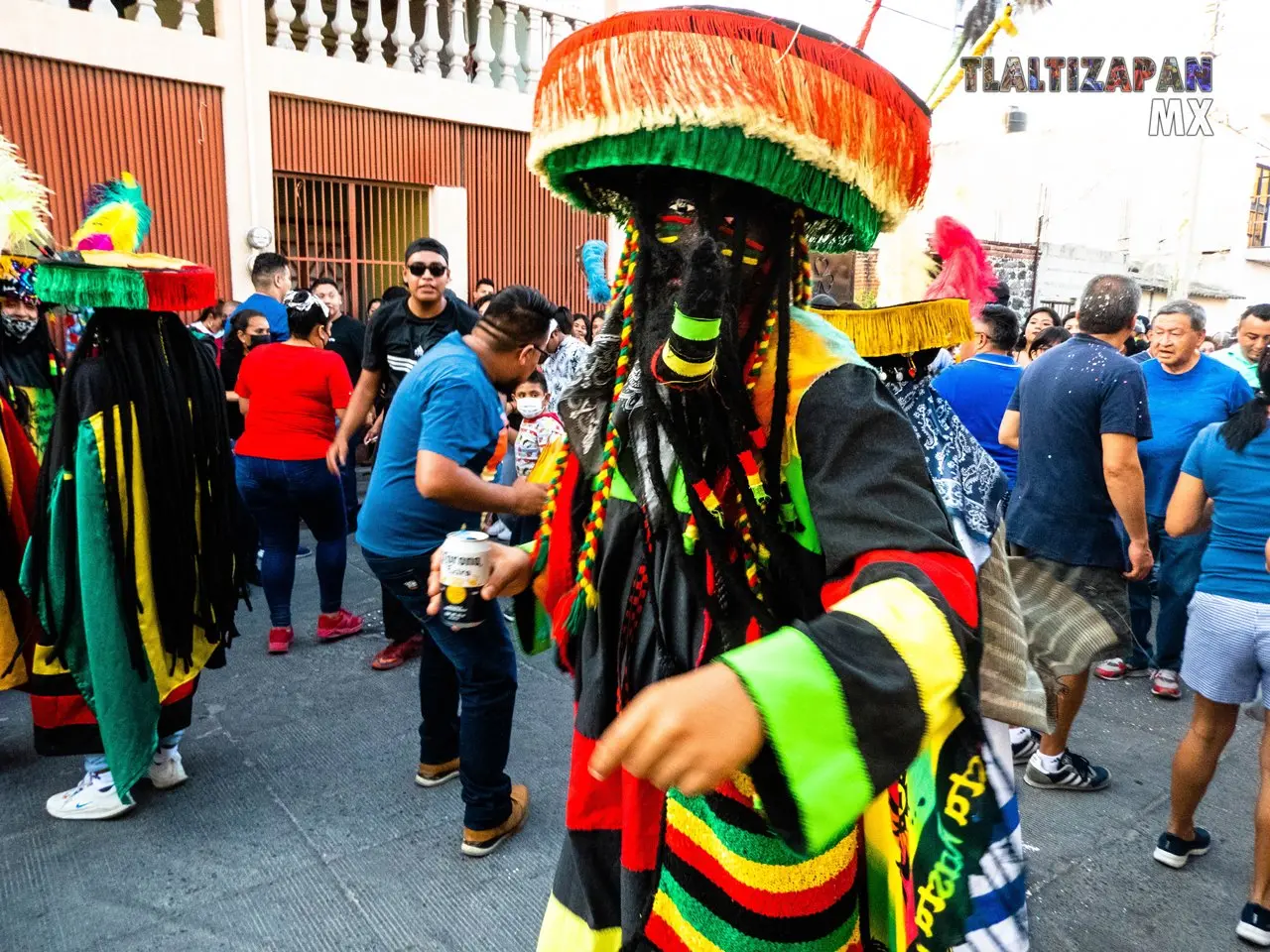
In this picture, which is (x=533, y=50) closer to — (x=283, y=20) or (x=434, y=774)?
(x=283, y=20)

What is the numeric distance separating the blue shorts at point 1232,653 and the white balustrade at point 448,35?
9.66m

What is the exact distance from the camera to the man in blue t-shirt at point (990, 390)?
14.2 feet

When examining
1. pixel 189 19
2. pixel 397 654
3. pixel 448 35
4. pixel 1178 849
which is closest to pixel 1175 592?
pixel 1178 849

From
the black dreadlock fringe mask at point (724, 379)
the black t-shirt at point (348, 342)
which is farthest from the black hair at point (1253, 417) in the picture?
the black t-shirt at point (348, 342)

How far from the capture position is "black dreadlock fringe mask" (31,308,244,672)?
9.82ft

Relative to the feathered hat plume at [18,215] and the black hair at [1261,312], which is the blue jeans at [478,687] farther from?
the black hair at [1261,312]

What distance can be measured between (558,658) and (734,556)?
0.60 meters

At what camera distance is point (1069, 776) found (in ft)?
11.6

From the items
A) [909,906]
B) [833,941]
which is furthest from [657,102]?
[833,941]

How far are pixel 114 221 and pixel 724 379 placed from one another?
9.87ft

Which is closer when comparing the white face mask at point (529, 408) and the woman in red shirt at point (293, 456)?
the woman in red shirt at point (293, 456)

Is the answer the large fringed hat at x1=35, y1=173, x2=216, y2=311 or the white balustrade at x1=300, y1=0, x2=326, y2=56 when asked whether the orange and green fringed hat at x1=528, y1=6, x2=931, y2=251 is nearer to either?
the large fringed hat at x1=35, y1=173, x2=216, y2=311

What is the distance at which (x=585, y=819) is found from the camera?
163 centimetres

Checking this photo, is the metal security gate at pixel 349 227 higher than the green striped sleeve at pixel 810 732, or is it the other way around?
the metal security gate at pixel 349 227
